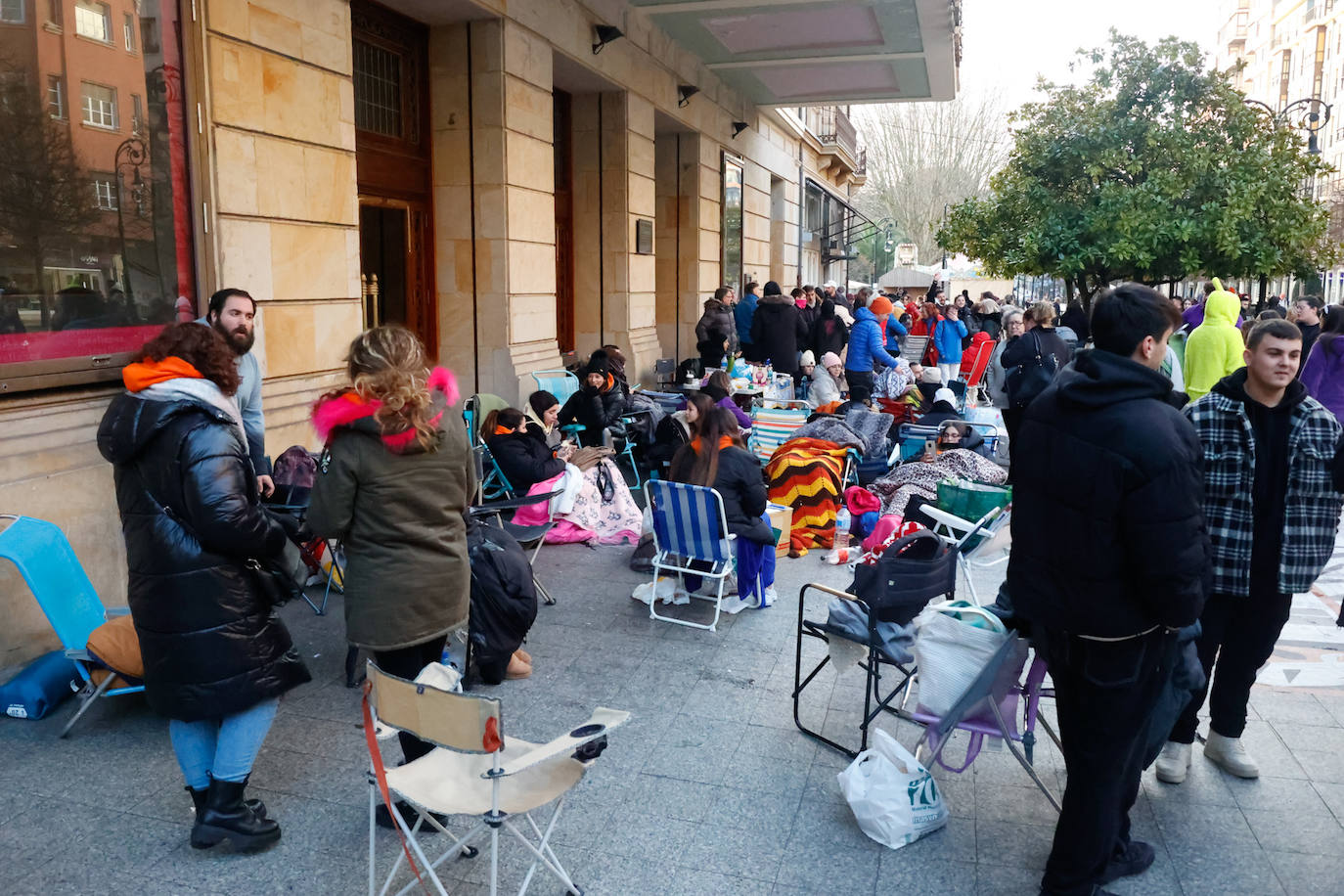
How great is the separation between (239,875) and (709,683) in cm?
225

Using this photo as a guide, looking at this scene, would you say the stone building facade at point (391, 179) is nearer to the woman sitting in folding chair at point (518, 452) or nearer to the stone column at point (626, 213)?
the stone column at point (626, 213)

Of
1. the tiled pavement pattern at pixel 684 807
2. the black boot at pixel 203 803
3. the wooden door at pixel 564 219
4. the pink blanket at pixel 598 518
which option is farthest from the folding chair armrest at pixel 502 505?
the wooden door at pixel 564 219

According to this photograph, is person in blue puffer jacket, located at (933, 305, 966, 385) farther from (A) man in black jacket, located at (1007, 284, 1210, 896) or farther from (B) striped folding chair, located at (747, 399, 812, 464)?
(A) man in black jacket, located at (1007, 284, 1210, 896)

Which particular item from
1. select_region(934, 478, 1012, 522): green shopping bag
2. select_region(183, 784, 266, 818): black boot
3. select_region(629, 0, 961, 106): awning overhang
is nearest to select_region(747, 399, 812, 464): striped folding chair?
select_region(934, 478, 1012, 522): green shopping bag

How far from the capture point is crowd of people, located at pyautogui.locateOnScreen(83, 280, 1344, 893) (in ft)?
9.16

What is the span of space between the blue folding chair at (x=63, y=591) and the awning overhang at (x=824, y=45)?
33.1 feet

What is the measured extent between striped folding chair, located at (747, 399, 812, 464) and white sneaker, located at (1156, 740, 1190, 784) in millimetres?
5229

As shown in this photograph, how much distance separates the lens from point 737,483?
5.82 meters

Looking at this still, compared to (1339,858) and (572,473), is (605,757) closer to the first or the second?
(1339,858)

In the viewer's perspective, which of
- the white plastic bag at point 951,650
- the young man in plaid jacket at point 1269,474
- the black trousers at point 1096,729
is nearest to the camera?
the black trousers at point 1096,729

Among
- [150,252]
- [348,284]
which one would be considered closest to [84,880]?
[150,252]

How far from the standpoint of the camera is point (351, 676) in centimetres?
478

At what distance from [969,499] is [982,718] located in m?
2.58

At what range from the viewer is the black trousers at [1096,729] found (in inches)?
115
